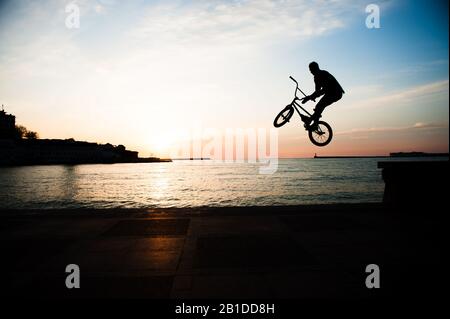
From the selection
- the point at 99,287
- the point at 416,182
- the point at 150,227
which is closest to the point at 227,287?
the point at 99,287

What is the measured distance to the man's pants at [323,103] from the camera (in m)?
9.09

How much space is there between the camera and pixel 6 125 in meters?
147

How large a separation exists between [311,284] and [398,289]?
1.40 meters

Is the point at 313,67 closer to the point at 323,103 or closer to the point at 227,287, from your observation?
the point at 323,103


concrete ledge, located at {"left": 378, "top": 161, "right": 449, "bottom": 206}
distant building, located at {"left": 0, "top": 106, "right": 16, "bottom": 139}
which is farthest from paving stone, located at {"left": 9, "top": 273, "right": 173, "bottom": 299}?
distant building, located at {"left": 0, "top": 106, "right": 16, "bottom": 139}

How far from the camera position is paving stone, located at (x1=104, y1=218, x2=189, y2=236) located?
8.77 metres

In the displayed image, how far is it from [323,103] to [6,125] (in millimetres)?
177556

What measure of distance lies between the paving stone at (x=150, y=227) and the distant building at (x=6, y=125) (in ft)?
548

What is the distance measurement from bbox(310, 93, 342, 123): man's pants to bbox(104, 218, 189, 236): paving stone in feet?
18.5

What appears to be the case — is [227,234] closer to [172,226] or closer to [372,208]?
[172,226]

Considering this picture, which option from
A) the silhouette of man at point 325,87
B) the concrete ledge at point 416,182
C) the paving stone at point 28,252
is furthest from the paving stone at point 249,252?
the concrete ledge at point 416,182

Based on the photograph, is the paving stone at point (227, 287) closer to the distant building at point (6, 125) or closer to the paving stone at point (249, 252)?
the paving stone at point (249, 252)

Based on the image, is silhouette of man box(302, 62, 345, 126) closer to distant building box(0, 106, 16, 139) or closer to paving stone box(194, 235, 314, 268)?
Result: paving stone box(194, 235, 314, 268)
